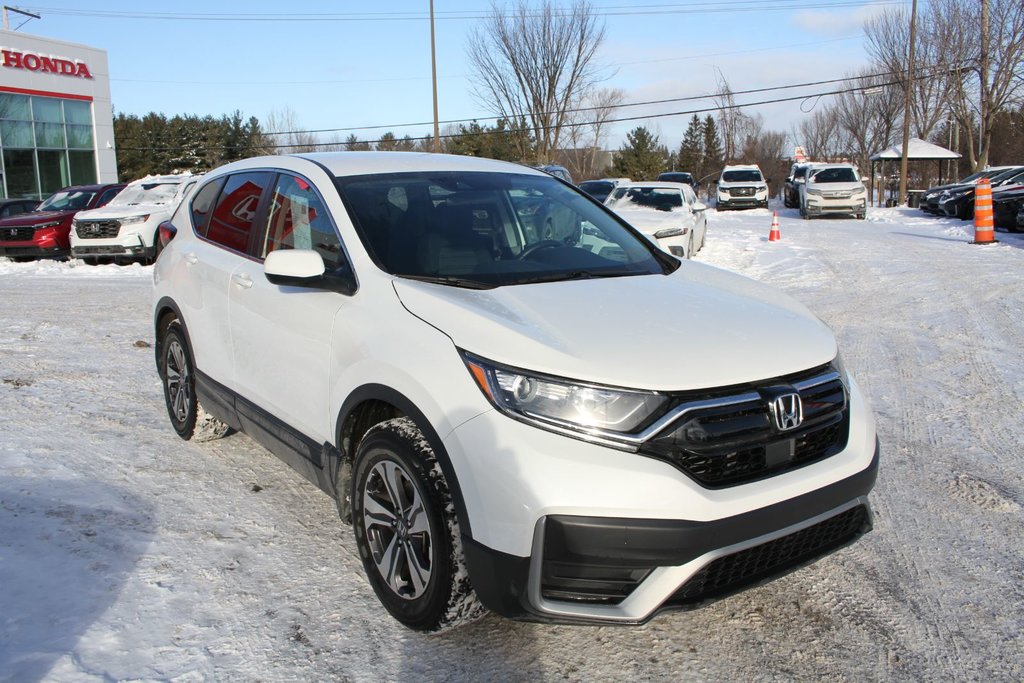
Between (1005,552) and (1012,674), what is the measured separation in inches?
38.7

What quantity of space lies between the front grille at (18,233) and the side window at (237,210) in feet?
48.3

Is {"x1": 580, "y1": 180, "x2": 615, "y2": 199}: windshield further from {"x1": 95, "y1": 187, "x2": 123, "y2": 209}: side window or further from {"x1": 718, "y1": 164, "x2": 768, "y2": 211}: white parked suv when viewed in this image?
{"x1": 95, "y1": 187, "x2": 123, "y2": 209}: side window

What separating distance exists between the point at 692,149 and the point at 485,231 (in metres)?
68.3

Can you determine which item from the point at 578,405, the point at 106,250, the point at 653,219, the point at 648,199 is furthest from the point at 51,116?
the point at 578,405

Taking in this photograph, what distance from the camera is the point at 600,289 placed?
3.37m

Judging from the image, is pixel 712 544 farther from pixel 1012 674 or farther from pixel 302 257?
pixel 302 257

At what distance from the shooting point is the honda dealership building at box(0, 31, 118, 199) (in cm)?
3153

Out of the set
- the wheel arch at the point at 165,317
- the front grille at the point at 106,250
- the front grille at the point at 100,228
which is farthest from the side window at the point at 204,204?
the front grille at the point at 100,228

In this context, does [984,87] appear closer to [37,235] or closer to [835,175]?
[835,175]

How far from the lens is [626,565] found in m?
2.56

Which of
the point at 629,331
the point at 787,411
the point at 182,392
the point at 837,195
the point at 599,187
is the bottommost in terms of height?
the point at 182,392

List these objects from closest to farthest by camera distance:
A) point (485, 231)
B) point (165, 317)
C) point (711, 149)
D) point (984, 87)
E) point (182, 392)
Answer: point (485, 231), point (182, 392), point (165, 317), point (984, 87), point (711, 149)

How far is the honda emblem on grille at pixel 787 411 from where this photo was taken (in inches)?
108

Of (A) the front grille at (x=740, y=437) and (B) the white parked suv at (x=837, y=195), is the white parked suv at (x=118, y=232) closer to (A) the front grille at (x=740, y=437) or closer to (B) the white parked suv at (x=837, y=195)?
(A) the front grille at (x=740, y=437)
